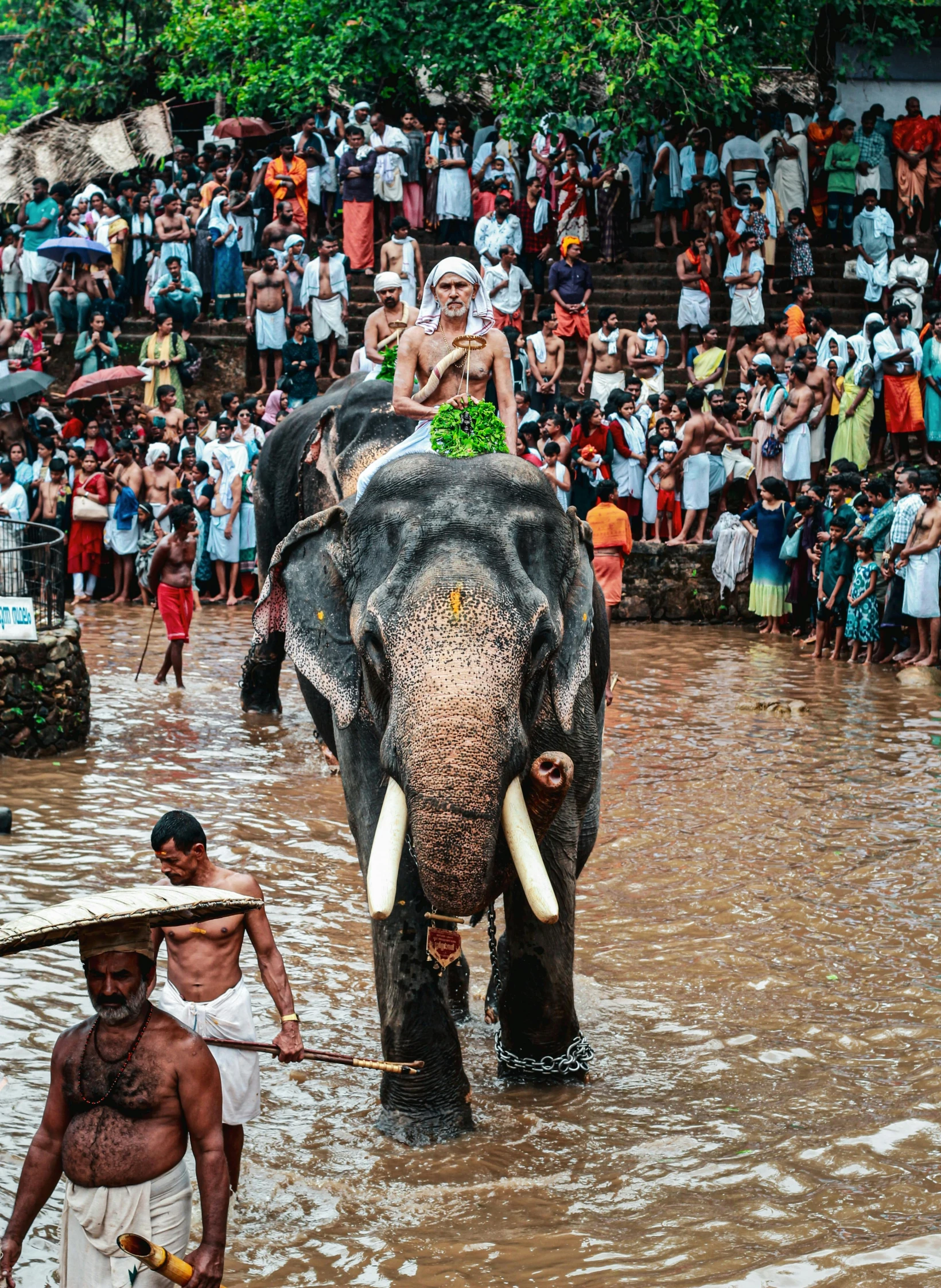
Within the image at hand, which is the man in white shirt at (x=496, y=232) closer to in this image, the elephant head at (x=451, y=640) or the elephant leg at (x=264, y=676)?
the elephant leg at (x=264, y=676)

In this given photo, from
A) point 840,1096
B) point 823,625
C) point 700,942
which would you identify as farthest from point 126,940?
point 823,625

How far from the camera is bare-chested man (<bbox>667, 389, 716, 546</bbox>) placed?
16359 millimetres

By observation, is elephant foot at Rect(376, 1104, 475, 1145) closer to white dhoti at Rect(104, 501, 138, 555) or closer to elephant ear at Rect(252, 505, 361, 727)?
elephant ear at Rect(252, 505, 361, 727)

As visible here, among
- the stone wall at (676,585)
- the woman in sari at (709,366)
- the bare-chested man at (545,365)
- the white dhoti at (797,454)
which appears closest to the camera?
the white dhoti at (797,454)

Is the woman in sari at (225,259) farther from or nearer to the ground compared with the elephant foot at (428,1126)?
farther from the ground

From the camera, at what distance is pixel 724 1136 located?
5.22 m

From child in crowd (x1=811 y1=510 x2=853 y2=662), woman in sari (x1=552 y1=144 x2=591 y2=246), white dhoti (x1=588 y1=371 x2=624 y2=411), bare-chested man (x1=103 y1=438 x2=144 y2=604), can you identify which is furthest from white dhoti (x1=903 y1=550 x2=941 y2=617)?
bare-chested man (x1=103 y1=438 x2=144 y2=604)

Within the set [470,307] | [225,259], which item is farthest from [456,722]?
[225,259]

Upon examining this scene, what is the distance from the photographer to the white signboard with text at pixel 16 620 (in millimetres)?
10000

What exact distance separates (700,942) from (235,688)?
644 centimetres

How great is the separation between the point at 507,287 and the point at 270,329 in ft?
9.07

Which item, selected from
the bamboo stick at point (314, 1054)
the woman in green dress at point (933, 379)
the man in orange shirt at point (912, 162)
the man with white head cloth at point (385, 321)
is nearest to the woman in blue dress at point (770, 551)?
the woman in green dress at point (933, 379)

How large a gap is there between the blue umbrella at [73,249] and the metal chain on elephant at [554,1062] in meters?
15.3

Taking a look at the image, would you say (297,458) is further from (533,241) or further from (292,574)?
(533,241)
